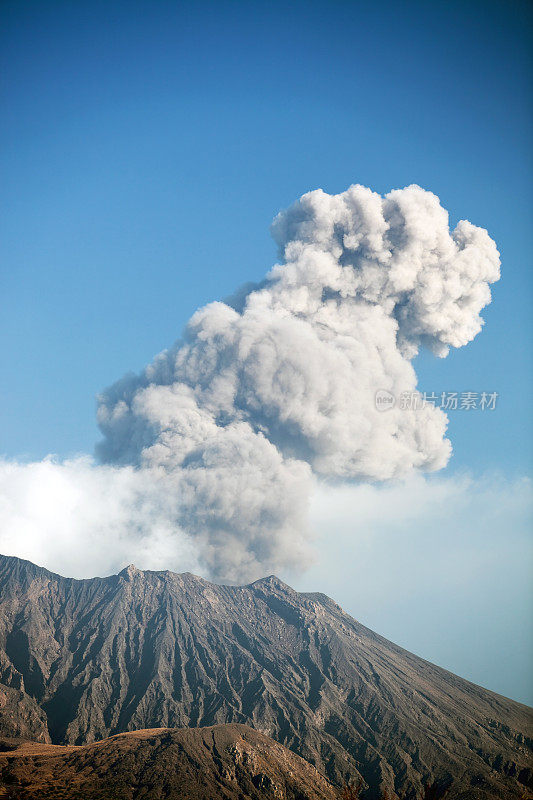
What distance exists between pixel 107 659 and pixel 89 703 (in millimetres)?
14419

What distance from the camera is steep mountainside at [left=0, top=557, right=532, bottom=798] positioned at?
323 ft

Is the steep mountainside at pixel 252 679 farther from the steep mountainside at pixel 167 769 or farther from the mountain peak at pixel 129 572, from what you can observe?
the steep mountainside at pixel 167 769

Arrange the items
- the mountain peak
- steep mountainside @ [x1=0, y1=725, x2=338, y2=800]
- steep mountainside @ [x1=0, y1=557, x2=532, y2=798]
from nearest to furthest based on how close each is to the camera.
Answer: steep mountainside @ [x1=0, y1=725, x2=338, y2=800] < steep mountainside @ [x1=0, y1=557, x2=532, y2=798] < the mountain peak

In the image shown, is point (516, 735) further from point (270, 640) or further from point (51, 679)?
A: point (51, 679)

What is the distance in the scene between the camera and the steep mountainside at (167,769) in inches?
2739

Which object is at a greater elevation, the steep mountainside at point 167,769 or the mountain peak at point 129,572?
the mountain peak at point 129,572

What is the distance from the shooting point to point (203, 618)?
462 ft

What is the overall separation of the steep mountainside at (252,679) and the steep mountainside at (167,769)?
1291 cm

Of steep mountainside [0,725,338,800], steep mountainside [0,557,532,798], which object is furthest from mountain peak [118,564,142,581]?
steep mountainside [0,725,338,800]

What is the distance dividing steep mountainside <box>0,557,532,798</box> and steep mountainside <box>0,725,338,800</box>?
1291cm

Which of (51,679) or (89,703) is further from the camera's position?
(51,679)

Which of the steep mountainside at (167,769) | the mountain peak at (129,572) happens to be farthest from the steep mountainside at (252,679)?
the steep mountainside at (167,769)

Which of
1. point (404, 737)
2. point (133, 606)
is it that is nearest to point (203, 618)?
point (133, 606)

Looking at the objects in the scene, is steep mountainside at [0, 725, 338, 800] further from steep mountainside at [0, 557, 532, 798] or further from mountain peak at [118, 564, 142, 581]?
mountain peak at [118, 564, 142, 581]
